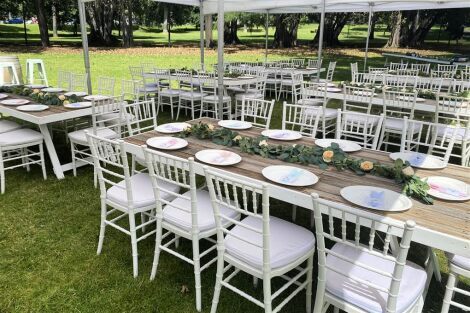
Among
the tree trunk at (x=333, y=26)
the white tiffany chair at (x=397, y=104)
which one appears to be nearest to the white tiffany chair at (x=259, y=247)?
the white tiffany chair at (x=397, y=104)

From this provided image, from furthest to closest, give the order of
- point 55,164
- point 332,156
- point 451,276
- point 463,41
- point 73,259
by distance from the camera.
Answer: point 463,41
point 55,164
point 73,259
point 332,156
point 451,276

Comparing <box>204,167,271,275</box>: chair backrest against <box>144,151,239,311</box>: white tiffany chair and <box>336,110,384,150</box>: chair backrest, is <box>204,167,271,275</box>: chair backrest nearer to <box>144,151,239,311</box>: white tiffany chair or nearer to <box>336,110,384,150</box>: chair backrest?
<box>144,151,239,311</box>: white tiffany chair

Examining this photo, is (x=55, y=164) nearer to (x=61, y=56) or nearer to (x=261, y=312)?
(x=261, y=312)

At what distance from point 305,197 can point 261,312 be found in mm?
874

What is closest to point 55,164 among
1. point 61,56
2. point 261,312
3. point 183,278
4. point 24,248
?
point 24,248

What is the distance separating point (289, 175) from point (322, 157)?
1.43ft

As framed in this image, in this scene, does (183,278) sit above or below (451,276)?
below

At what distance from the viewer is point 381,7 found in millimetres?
8562

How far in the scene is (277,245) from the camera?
81.1 inches

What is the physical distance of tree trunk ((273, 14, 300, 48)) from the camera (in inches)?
847

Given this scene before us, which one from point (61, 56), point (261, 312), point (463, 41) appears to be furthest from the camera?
point (463, 41)

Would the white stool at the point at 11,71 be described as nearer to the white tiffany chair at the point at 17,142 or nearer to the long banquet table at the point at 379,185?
the white tiffany chair at the point at 17,142

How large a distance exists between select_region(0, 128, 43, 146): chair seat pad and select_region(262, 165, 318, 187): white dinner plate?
9.76ft

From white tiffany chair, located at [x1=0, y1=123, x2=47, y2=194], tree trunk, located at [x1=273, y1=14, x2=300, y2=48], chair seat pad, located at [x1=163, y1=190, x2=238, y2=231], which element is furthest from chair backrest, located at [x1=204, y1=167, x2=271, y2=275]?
tree trunk, located at [x1=273, y1=14, x2=300, y2=48]
